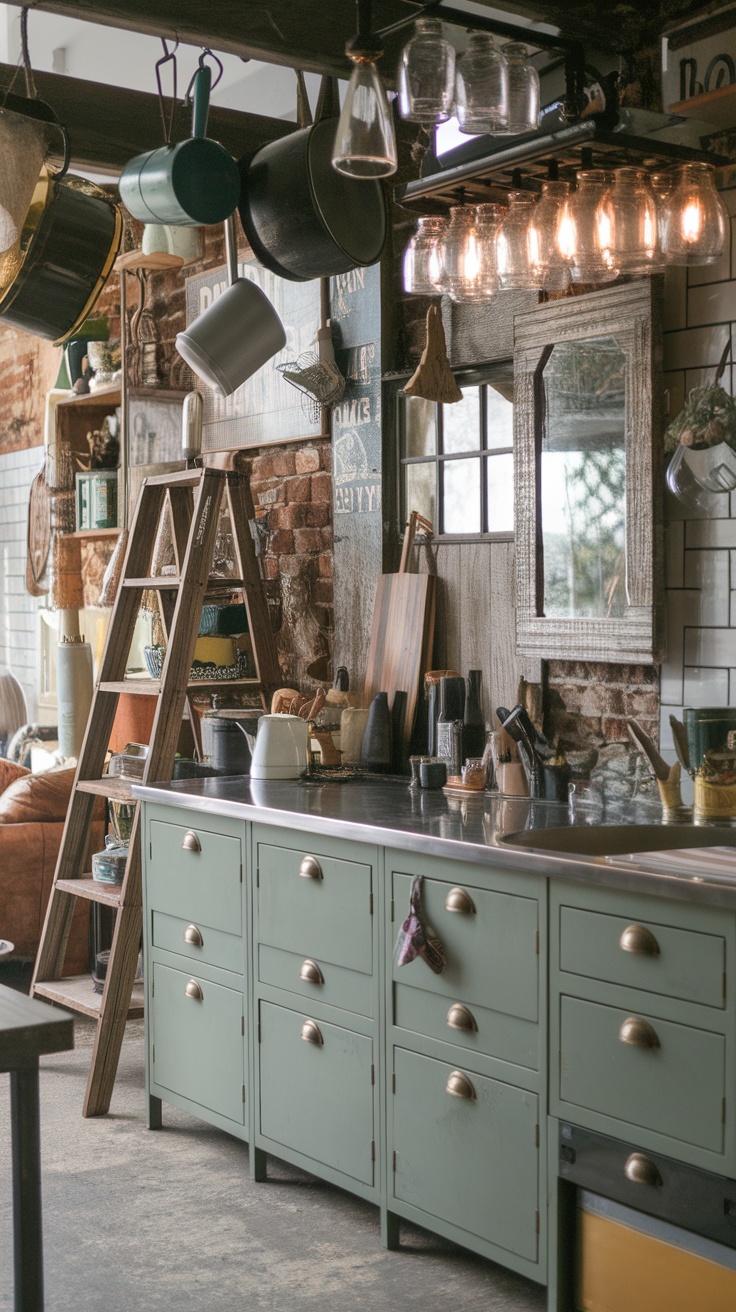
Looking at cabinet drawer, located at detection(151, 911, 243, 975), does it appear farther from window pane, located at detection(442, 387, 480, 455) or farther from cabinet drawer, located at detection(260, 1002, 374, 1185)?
window pane, located at detection(442, 387, 480, 455)

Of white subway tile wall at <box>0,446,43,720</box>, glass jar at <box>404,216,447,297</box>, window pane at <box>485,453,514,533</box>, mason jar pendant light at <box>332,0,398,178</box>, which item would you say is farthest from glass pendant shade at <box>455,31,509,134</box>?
white subway tile wall at <box>0,446,43,720</box>

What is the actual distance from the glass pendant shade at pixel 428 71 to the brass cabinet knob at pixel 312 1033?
6.73ft

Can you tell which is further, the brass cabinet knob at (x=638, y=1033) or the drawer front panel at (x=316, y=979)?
the drawer front panel at (x=316, y=979)

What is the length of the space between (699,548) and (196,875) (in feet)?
5.17

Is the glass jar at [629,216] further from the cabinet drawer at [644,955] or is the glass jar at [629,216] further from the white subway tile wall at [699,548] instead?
the cabinet drawer at [644,955]

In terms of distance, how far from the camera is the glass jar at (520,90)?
8.80 ft

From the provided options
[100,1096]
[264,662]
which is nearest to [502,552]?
[264,662]

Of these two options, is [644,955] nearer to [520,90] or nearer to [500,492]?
[520,90]

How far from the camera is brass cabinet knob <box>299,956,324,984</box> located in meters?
3.36

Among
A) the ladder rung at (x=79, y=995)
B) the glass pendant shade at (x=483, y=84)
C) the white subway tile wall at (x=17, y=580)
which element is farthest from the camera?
the white subway tile wall at (x=17, y=580)

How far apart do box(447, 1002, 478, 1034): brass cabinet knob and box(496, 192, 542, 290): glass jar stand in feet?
5.31

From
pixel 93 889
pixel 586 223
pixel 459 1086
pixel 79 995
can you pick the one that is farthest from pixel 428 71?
pixel 79 995

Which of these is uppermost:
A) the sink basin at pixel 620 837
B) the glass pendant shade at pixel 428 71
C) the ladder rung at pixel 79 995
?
the glass pendant shade at pixel 428 71

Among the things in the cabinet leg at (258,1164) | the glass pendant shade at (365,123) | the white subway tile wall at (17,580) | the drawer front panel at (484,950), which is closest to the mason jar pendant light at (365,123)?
the glass pendant shade at (365,123)
